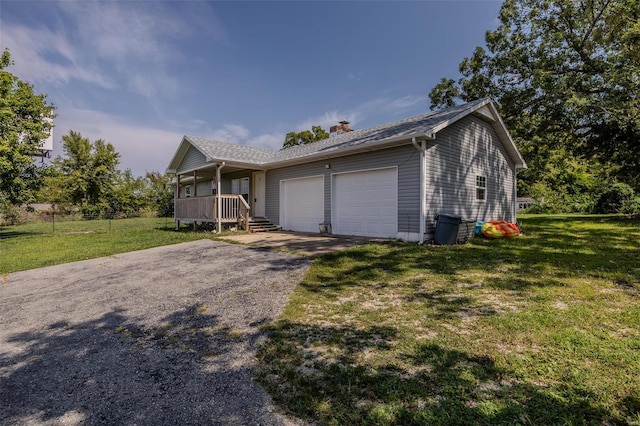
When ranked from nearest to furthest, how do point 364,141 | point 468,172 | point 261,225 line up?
point 364,141
point 468,172
point 261,225

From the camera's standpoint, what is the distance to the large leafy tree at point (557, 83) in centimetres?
1277

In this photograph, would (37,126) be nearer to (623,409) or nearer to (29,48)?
(29,48)

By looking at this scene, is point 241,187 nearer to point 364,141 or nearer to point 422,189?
point 364,141

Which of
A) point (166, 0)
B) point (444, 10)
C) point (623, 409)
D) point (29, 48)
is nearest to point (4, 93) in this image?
point (29, 48)

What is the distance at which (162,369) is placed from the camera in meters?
2.79

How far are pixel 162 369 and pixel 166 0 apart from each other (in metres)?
11.4

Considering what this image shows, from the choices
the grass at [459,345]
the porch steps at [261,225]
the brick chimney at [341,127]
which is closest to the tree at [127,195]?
the porch steps at [261,225]

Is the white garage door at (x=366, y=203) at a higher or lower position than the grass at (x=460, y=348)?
higher

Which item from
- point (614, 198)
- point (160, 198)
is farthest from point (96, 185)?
point (614, 198)

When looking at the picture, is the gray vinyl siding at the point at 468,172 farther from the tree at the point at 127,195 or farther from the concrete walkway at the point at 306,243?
the tree at the point at 127,195

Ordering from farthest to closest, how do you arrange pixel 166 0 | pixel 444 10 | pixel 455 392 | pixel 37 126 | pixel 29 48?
pixel 37 126 → pixel 444 10 → pixel 29 48 → pixel 166 0 → pixel 455 392

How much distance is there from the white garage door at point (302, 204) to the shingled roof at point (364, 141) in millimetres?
968

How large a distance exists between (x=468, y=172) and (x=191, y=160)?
12.1 m

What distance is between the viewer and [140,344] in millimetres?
3326
